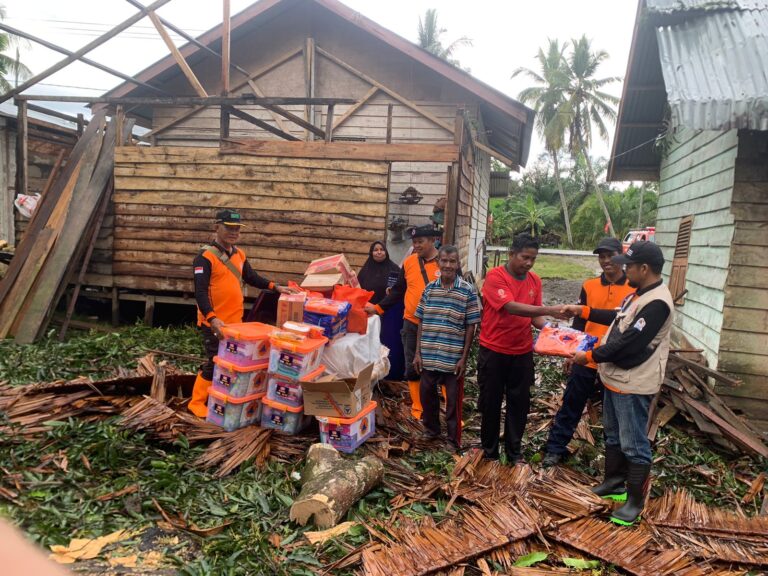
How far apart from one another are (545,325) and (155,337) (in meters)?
5.67

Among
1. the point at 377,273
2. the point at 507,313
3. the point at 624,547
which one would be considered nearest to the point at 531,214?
the point at 377,273

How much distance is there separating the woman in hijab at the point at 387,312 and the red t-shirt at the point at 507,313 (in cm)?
219

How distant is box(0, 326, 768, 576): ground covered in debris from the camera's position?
120 inches

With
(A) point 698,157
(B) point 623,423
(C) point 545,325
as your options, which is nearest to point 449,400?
(C) point 545,325

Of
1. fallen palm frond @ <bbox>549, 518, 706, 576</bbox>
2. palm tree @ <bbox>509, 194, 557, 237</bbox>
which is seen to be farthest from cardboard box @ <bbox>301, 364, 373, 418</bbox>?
palm tree @ <bbox>509, 194, 557, 237</bbox>

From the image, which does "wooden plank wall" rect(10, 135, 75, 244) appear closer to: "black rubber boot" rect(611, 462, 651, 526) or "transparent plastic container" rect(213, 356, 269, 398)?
"transparent plastic container" rect(213, 356, 269, 398)

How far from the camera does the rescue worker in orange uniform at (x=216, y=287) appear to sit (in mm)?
4730

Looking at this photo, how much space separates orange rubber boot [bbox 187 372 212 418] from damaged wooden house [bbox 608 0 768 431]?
495 centimetres

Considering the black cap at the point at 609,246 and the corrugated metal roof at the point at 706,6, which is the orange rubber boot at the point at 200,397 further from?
the corrugated metal roof at the point at 706,6

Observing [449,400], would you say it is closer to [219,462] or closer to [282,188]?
[219,462]

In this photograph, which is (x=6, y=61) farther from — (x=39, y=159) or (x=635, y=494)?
(x=635, y=494)

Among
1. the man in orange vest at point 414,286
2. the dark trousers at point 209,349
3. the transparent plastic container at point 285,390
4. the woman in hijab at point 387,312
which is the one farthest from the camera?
the woman in hijab at point 387,312

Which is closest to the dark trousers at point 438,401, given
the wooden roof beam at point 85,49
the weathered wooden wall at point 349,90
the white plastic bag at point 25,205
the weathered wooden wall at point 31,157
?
the weathered wooden wall at point 349,90

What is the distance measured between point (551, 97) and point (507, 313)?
121 ft
